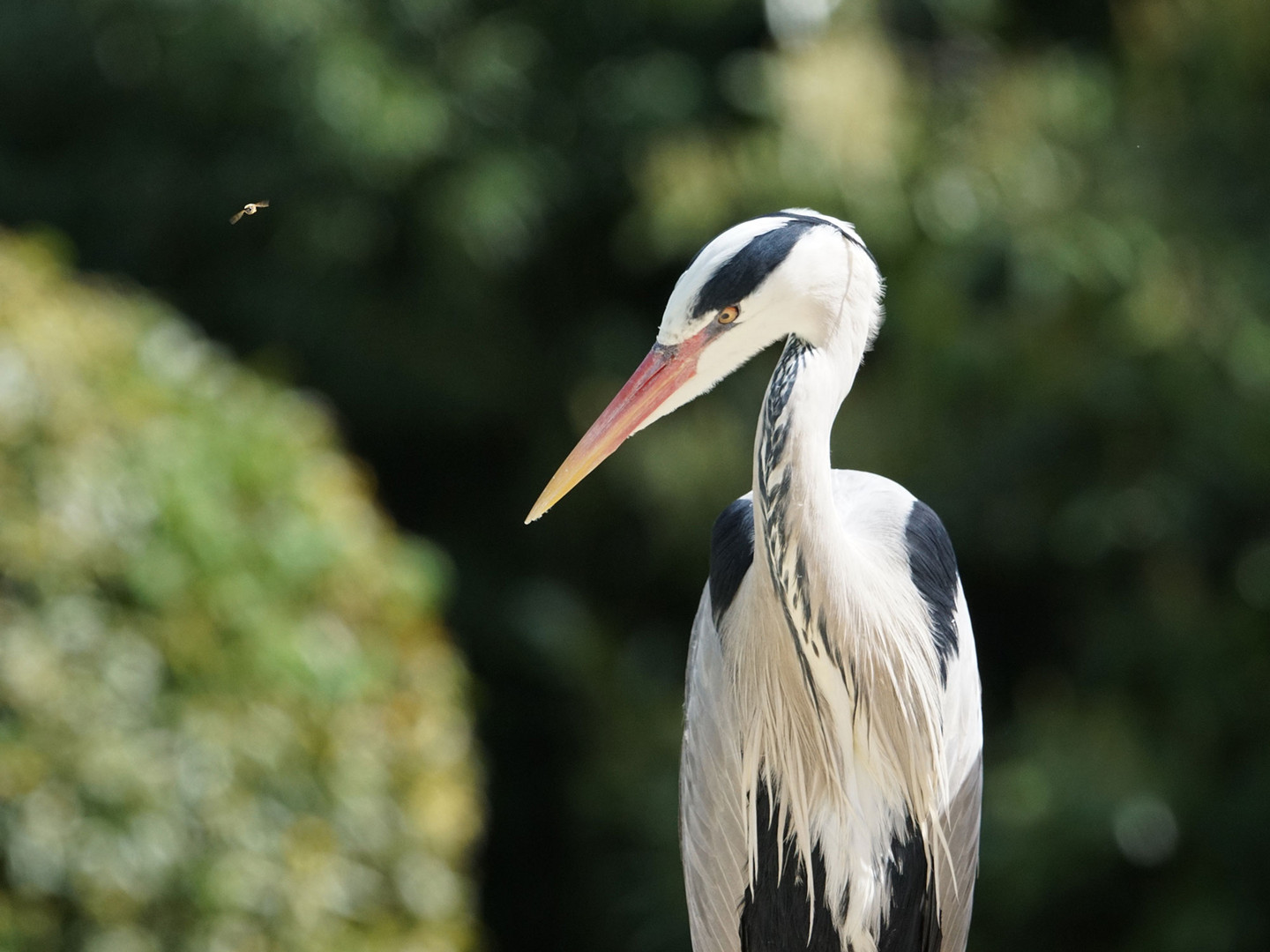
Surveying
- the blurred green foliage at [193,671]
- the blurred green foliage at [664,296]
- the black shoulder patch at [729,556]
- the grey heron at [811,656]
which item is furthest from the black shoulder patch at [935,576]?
the blurred green foliage at [664,296]

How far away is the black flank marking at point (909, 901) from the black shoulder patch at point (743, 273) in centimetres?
76

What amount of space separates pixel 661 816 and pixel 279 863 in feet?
5.48

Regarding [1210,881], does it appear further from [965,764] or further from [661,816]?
[965,764]

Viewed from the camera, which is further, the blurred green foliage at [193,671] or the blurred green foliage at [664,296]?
the blurred green foliage at [664,296]

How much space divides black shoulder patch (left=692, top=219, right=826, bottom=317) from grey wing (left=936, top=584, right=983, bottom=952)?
Answer: 24.6 inches

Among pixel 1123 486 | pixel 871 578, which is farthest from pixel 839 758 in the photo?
pixel 1123 486

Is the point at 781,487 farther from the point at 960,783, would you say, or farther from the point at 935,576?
the point at 960,783

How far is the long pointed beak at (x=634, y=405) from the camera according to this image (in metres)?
1.76

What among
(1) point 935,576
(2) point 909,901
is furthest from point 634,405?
(2) point 909,901

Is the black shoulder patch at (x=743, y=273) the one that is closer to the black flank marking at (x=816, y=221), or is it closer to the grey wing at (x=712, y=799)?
the black flank marking at (x=816, y=221)

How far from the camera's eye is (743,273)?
1.72m

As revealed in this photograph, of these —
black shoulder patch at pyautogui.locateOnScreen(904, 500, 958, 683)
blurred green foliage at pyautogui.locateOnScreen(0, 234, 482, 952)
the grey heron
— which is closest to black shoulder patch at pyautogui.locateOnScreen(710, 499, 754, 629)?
the grey heron

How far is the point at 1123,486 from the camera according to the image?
4.15 m

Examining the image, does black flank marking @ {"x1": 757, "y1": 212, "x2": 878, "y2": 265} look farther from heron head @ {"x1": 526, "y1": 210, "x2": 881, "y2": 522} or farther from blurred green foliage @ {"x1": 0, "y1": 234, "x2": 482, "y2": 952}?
blurred green foliage @ {"x1": 0, "y1": 234, "x2": 482, "y2": 952}
